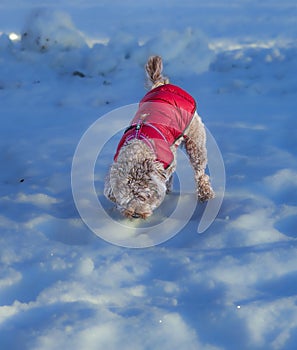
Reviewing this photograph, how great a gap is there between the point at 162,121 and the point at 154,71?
92 centimetres

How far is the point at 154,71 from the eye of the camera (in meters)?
4.74

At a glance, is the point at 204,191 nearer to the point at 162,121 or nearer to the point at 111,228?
→ the point at 162,121

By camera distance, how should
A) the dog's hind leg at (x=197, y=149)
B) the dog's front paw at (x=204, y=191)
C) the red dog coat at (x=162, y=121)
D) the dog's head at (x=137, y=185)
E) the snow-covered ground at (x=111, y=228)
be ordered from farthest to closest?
the dog's hind leg at (x=197, y=149) → the dog's front paw at (x=204, y=191) → the red dog coat at (x=162, y=121) → the dog's head at (x=137, y=185) → the snow-covered ground at (x=111, y=228)

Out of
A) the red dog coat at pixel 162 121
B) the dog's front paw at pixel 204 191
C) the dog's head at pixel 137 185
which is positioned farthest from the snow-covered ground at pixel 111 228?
the red dog coat at pixel 162 121

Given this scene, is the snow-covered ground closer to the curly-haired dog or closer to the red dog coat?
the curly-haired dog

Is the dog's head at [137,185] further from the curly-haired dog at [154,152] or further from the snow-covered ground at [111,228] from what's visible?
the snow-covered ground at [111,228]

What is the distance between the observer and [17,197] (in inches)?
172

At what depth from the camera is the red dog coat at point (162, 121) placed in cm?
377

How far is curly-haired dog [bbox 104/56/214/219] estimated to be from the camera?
351 cm

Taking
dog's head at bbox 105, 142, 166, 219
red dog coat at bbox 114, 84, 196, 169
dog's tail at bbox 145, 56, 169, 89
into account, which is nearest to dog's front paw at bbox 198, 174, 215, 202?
red dog coat at bbox 114, 84, 196, 169

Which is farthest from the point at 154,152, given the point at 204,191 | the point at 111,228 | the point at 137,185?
the point at 204,191

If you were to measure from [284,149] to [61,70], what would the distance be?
3.73 metres

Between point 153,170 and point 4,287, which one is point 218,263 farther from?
point 4,287

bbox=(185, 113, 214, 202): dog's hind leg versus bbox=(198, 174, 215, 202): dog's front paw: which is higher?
bbox=(185, 113, 214, 202): dog's hind leg
